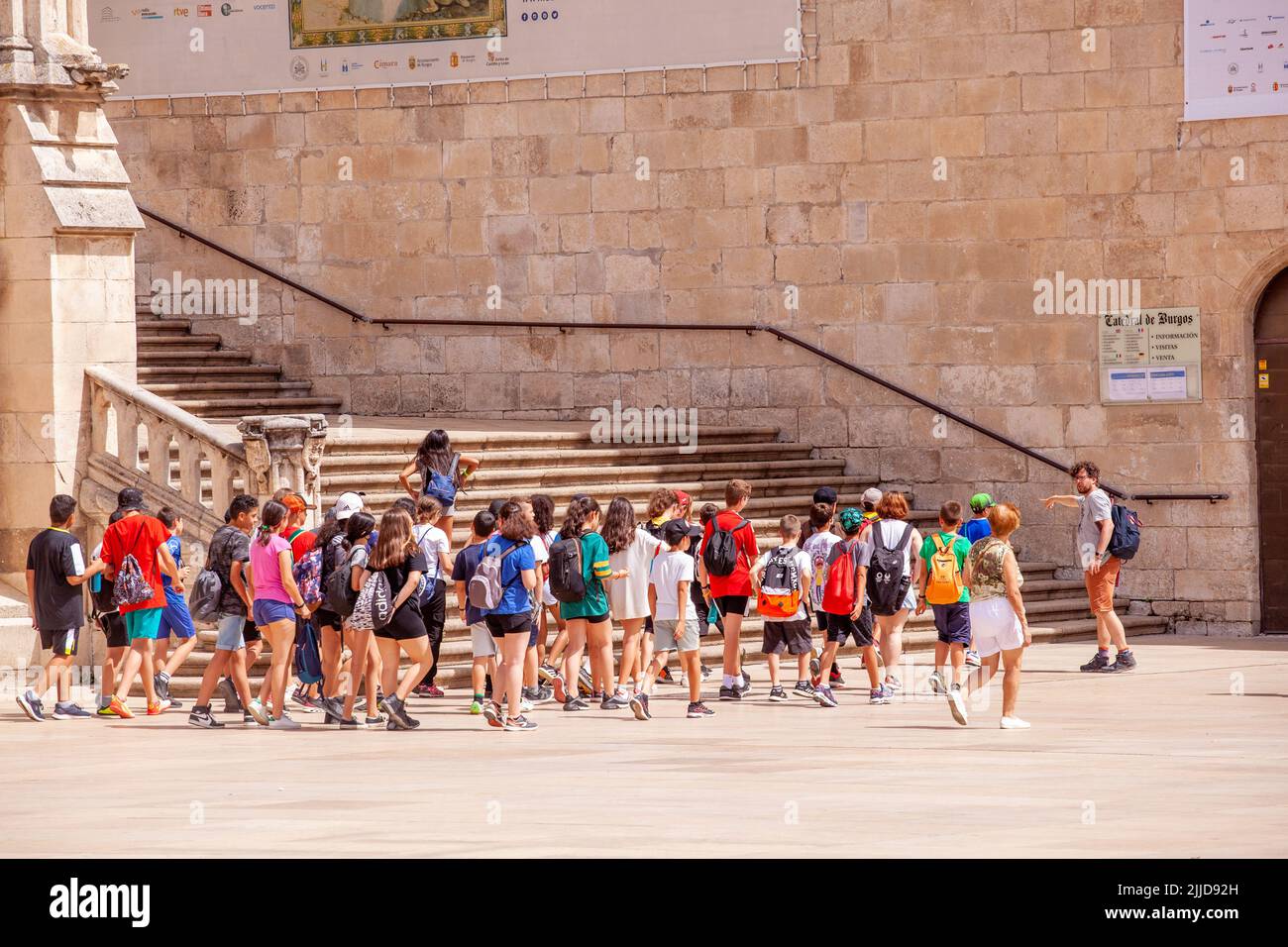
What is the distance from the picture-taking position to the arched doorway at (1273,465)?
759 inches

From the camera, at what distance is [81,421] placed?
55.4ft

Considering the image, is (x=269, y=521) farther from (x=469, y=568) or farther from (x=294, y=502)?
(x=469, y=568)

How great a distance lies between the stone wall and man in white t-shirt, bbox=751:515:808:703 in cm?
600

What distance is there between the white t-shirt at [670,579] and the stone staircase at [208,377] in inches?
316

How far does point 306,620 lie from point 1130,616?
28.4ft

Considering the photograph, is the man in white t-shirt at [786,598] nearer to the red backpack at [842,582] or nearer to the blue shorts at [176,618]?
the red backpack at [842,582]

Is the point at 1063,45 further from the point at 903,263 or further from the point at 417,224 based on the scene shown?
the point at 417,224

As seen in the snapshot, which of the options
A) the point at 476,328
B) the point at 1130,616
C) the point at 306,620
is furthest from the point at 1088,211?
the point at 306,620

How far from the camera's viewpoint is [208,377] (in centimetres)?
2200

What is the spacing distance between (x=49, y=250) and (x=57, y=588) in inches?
144

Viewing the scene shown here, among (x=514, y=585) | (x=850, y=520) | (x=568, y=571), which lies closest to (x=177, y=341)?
(x=568, y=571)

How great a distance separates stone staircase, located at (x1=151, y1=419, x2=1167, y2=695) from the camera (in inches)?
709

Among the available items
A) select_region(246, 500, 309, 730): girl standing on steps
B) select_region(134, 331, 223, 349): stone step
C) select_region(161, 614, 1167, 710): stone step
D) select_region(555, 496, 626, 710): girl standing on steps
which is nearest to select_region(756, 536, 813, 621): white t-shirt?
select_region(161, 614, 1167, 710): stone step

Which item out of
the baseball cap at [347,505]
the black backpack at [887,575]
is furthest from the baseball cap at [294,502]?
the black backpack at [887,575]
